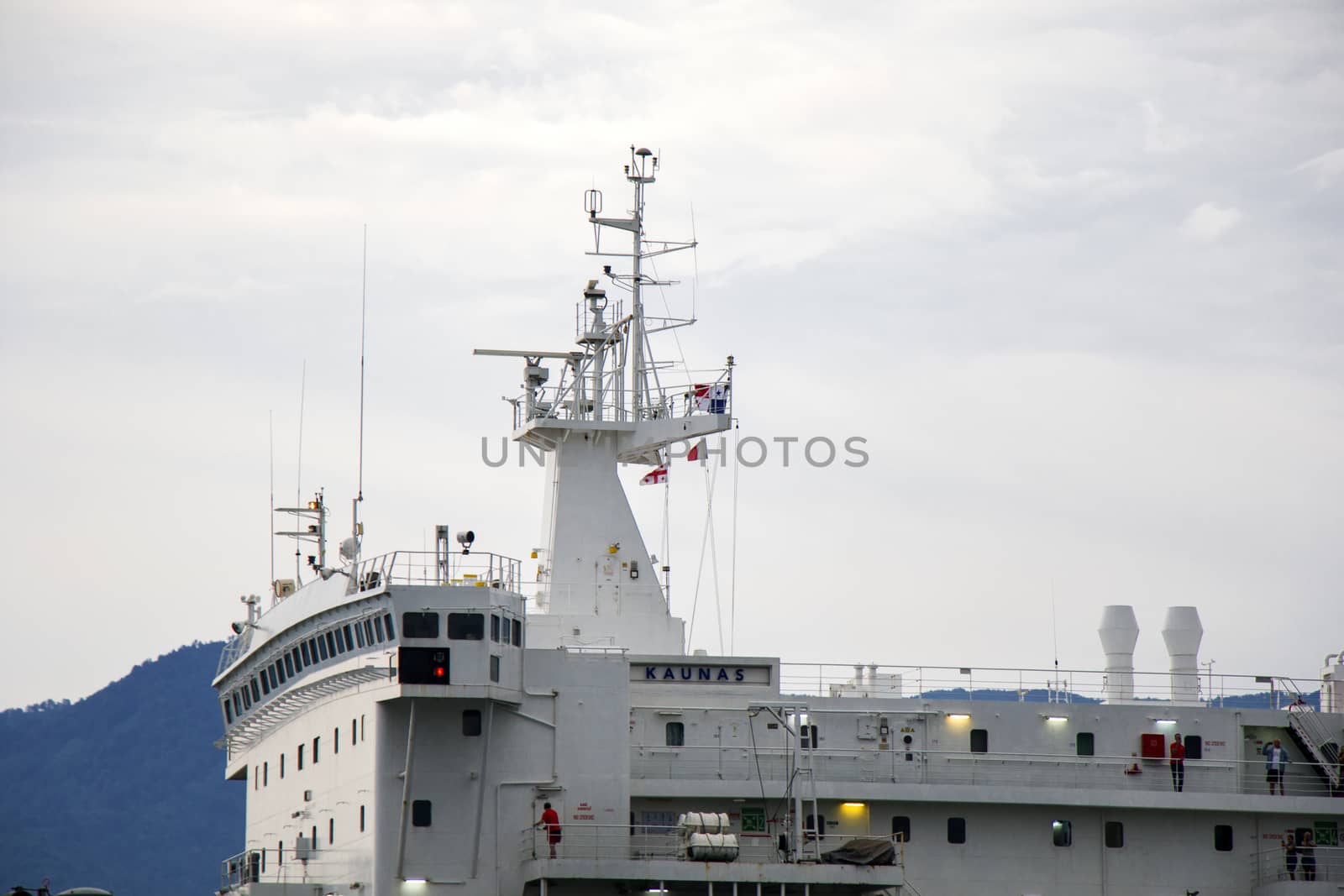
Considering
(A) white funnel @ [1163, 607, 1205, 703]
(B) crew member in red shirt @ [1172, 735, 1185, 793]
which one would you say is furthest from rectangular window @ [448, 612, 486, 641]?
(A) white funnel @ [1163, 607, 1205, 703]

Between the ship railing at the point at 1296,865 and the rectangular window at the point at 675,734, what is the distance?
48.9ft

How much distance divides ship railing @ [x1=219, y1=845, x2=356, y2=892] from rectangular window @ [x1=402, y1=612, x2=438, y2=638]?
5.30 meters

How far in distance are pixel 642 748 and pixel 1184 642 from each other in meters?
16.1

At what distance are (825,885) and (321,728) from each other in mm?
12525

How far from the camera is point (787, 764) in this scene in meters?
40.5

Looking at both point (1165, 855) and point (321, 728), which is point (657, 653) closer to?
point (321, 728)

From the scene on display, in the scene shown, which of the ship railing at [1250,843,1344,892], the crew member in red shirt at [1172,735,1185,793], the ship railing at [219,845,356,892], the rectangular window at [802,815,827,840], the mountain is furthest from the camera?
the mountain

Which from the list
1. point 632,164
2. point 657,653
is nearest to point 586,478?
point 657,653

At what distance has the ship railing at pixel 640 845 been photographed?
37.1 m

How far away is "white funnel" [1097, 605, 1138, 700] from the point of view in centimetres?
4562

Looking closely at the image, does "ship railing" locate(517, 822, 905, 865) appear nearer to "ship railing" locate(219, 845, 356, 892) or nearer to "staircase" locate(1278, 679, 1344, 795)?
"ship railing" locate(219, 845, 356, 892)

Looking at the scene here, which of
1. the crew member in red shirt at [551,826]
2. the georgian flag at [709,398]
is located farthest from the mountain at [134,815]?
the crew member in red shirt at [551,826]

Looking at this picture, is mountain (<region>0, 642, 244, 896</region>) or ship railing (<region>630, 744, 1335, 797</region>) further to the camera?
mountain (<region>0, 642, 244, 896</region>)

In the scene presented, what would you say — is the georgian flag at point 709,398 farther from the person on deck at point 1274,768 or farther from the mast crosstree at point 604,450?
the person on deck at point 1274,768
